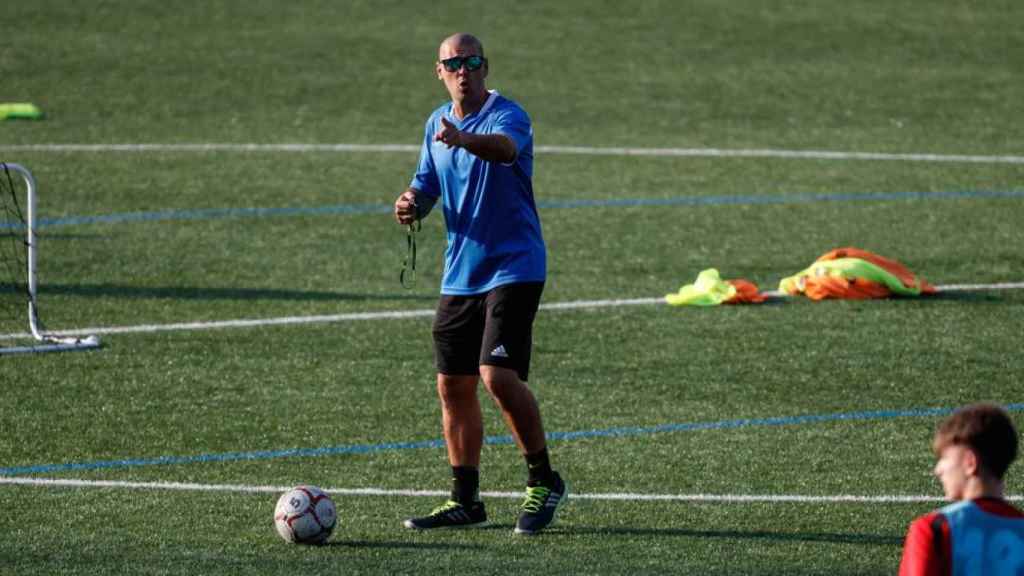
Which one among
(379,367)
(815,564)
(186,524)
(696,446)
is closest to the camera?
(815,564)

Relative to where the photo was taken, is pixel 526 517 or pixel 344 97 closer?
pixel 526 517

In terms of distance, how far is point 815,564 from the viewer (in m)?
7.91

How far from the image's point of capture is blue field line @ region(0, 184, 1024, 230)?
677 inches

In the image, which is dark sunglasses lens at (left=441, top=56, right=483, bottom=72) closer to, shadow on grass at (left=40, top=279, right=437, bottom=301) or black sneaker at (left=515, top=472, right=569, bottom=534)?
black sneaker at (left=515, top=472, right=569, bottom=534)

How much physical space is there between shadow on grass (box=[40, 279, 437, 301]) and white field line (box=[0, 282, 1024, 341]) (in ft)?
1.98

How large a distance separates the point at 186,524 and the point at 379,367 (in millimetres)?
3755

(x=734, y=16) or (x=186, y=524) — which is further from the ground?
(x=734, y=16)

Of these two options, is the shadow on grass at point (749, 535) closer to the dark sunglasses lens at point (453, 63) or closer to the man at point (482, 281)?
the man at point (482, 281)

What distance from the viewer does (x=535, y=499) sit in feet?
27.7

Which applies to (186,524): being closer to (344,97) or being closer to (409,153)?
(409,153)

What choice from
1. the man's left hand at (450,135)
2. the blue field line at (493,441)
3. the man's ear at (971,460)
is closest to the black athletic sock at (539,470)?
the man's left hand at (450,135)

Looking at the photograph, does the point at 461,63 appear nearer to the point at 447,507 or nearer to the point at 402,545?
the point at 447,507

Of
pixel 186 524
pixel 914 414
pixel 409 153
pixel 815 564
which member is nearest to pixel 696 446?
pixel 914 414

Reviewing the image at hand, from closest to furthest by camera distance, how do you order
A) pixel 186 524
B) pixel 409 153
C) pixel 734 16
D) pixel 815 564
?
pixel 815 564 < pixel 186 524 < pixel 409 153 < pixel 734 16
